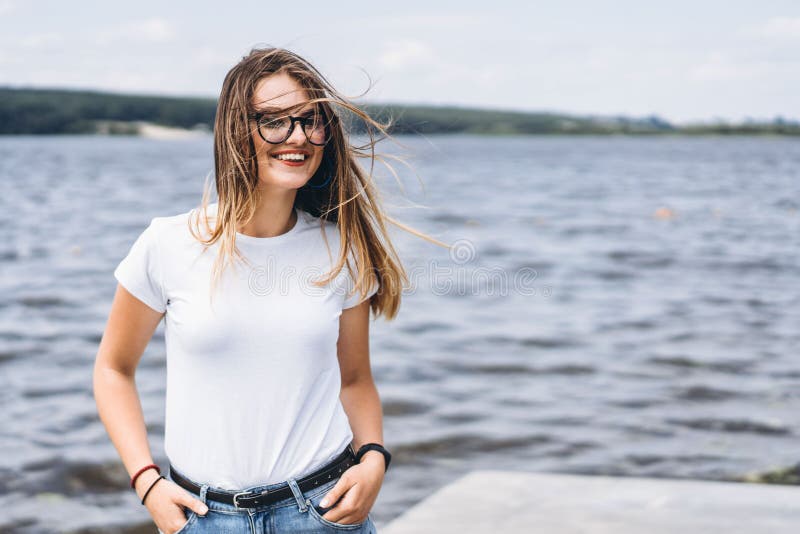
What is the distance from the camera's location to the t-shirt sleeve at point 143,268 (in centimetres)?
217

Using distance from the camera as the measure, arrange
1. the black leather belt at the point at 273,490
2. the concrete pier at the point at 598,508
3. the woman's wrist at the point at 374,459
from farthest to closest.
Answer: the concrete pier at the point at 598,508, the woman's wrist at the point at 374,459, the black leather belt at the point at 273,490

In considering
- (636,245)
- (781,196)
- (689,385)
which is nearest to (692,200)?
(781,196)

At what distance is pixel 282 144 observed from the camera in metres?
2.27

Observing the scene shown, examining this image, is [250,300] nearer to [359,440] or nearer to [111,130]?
[359,440]

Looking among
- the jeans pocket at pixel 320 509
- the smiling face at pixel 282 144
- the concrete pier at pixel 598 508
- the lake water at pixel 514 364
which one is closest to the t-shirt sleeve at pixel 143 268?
the smiling face at pixel 282 144

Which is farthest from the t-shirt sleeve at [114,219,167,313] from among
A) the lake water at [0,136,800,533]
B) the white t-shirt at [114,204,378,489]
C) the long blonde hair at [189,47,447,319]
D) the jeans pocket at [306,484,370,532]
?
the jeans pocket at [306,484,370,532]

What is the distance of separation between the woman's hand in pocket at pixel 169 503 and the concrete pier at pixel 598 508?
80.9 inches

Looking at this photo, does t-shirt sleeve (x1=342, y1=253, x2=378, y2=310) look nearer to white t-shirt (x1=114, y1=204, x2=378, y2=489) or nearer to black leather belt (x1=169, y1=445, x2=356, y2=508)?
white t-shirt (x1=114, y1=204, x2=378, y2=489)

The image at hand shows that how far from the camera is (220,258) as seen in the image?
2.19 m

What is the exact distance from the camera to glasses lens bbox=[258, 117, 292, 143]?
7.38 feet

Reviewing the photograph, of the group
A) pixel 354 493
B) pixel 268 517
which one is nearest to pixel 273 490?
pixel 268 517

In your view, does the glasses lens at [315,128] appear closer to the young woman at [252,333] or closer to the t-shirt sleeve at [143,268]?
the young woman at [252,333]

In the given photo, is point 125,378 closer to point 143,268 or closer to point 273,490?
point 143,268

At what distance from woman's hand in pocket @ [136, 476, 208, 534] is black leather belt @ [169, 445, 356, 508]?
0.04 metres
